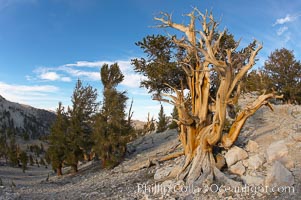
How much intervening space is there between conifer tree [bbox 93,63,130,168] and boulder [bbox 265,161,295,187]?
10.8m

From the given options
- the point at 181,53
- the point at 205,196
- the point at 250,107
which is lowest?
the point at 205,196

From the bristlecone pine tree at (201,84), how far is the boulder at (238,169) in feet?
2.19

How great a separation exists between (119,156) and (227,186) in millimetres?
10141

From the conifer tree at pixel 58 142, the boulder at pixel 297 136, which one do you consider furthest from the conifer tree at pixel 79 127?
the boulder at pixel 297 136

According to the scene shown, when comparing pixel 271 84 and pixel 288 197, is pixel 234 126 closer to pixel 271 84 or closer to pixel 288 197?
pixel 288 197

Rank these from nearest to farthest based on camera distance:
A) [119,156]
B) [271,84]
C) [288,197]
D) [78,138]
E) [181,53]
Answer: [288,197] < [181,53] < [119,156] < [78,138] < [271,84]

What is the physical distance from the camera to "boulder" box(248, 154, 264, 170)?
10761 millimetres

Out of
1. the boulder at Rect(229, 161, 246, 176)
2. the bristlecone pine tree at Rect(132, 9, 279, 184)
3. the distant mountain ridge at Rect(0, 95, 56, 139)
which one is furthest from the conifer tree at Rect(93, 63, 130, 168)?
the distant mountain ridge at Rect(0, 95, 56, 139)

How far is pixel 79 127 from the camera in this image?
21.2m

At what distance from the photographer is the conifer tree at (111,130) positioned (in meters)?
18.7

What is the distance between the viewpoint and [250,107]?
1129cm

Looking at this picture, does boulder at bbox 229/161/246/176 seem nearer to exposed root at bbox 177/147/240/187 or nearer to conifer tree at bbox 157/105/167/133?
exposed root at bbox 177/147/240/187

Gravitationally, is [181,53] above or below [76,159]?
above

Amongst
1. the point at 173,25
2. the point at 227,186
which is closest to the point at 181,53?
the point at 173,25
